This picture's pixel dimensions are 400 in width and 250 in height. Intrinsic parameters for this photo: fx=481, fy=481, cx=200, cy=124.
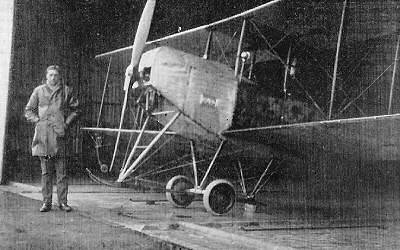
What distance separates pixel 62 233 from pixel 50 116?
2176mm

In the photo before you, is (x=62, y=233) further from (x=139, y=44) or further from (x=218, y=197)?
(x=139, y=44)

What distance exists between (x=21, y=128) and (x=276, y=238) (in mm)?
8491

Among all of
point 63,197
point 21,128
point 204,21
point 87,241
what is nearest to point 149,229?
point 87,241

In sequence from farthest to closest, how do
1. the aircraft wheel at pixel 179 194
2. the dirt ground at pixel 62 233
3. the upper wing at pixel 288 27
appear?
the aircraft wheel at pixel 179 194
the upper wing at pixel 288 27
the dirt ground at pixel 62 233

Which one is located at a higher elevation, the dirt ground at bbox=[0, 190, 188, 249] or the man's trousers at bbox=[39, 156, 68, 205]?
the man's trousers at bbox=[39, 156, 68, 205]

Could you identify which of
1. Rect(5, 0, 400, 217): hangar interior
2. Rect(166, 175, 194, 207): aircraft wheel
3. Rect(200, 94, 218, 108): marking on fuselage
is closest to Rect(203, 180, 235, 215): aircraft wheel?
Rect(166, 175, 194, 207): aircraft wheel

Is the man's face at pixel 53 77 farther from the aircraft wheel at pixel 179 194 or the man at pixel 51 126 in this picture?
the aircraft wheel at pixel 179 194

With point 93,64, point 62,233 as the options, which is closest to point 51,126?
point 62,233

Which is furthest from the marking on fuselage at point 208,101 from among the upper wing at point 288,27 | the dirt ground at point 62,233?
the dirt ground at point 62,233

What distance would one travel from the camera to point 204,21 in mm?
13906

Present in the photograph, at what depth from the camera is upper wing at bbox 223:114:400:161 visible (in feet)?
18.1

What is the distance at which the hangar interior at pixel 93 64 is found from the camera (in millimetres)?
9367

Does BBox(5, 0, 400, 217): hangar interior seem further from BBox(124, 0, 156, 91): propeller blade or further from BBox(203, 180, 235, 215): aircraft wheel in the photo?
BBox(124, 0, 156, 91): propeller blade

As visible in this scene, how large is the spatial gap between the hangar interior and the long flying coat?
3863mm
